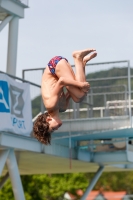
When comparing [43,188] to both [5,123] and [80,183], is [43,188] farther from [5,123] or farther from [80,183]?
[5,123]

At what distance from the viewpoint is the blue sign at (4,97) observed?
20.8 m

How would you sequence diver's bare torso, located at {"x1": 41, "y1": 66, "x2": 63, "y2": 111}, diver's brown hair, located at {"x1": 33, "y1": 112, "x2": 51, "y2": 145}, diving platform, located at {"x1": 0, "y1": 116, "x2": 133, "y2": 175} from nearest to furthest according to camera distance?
diver's bare torso, located at {"x1": 41, "y1": 66, "x2": 63, "y2": 111} < diver's brown hair, located at {"x1": 33, "y1": 112, "x2": 51, "y2": 145} < diving platform, located at {"x1": 0, "y1": 116, "x2": 133, "y2": 175}

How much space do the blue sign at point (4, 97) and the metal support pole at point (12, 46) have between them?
210 inches

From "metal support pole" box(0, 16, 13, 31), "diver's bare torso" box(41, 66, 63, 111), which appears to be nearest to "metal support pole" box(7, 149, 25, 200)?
"metal support pole" box(0, 16, 13, 31)

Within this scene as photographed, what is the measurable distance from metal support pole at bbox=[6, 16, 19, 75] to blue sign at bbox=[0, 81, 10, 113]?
5.32m

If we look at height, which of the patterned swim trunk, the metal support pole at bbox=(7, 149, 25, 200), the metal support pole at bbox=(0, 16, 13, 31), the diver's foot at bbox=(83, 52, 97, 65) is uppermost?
the metal support pole at bbox=(0, 16, 13, 31)

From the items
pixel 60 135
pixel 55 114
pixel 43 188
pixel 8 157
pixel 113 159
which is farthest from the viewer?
pixel 43 188

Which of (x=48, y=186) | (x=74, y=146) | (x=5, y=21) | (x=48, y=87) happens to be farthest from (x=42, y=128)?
(x=48, y=186)

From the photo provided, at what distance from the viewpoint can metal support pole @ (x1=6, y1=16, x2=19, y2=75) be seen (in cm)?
2652

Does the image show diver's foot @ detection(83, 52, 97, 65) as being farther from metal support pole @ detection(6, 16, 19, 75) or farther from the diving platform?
metal support pole @ detection(6, 16, 19, 75)

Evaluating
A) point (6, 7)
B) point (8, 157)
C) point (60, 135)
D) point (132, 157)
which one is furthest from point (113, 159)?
point (6, 7)

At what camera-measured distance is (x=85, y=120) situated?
957 inches

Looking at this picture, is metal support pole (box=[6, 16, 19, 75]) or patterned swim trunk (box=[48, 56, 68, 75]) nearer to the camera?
patterned swim trunk (box=[48, 56, 68, 75])

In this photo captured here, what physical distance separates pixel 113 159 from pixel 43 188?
2740 centimetres
